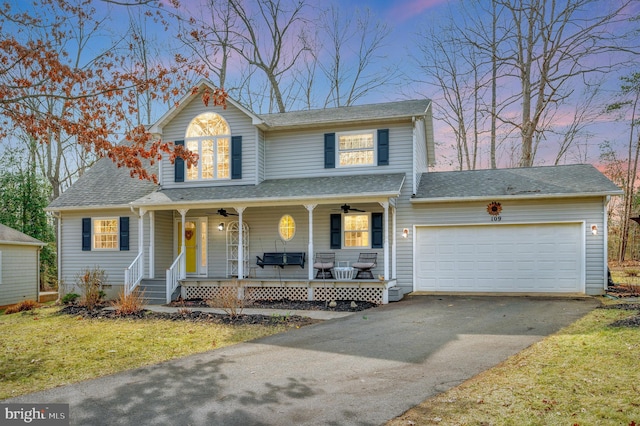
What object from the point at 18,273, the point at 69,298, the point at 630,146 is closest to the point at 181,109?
the point at 69,298

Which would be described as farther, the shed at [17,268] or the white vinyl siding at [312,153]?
the shed at [17,268]

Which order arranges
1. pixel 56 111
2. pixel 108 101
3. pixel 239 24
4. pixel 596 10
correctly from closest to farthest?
pixel 108 101, pixel 596 10, pixel 56 111, pixel 239 24

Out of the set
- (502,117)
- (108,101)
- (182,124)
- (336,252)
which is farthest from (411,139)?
(502,117)

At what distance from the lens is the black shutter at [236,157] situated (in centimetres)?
1495

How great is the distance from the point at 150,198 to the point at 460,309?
32.2 ft

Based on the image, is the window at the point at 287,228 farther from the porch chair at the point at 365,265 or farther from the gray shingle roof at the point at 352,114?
the gray shingle roof at the point at 352,114


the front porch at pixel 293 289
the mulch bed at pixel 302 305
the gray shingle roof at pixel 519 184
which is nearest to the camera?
the mulch bed at pixel 302 305

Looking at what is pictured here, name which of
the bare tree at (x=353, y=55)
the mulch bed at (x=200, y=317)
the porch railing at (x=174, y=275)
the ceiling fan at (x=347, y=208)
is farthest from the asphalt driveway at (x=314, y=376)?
the bare tree at (x=353, y=55)

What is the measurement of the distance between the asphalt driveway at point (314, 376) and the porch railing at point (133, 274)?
273 inches

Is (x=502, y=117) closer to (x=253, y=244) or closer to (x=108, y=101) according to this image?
(x=253, y=244)

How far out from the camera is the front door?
1555 cm

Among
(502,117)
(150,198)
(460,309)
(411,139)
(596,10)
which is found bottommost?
(460,309)

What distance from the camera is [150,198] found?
47.3 ft

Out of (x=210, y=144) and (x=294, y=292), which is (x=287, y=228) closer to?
(x=294, y=292)
